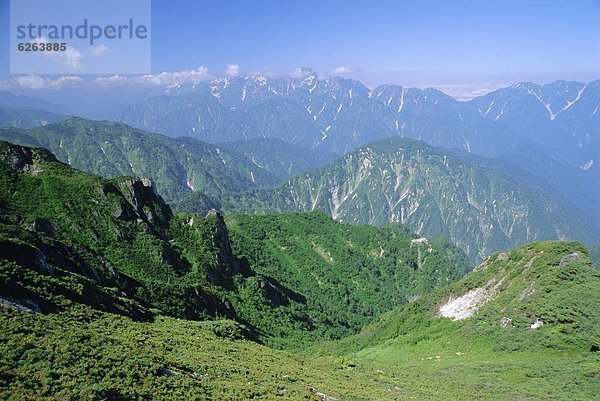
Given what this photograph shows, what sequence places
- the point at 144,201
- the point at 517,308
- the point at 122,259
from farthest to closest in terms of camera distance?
the point at 144,201
the point at 122,259
the point at 517,308

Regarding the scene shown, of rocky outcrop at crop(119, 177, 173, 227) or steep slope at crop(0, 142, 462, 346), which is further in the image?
rocky outcrop at crop(119, 177, 173, 227)

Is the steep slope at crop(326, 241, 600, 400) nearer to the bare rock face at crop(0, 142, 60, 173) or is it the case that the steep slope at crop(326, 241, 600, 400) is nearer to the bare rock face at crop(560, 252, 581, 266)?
the bare rock face at crop(560, 252, 581, 266)

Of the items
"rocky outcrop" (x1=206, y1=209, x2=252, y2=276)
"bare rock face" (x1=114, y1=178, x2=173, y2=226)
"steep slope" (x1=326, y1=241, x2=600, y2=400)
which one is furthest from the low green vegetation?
"rocky outcrop" (x1=206, y1=209, x2=252, y2=276)

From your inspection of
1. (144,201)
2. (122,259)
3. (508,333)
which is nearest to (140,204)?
(144,201)

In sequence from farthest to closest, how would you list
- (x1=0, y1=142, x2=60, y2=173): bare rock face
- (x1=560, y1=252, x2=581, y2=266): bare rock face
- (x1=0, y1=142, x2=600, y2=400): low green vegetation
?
(x1=0, y1=142, x2=60, y2=173): bare rock face
(x1=560, y1=252, x2=581, y2=266): bare rock face
(x1=0, y1=142, x2=600, y2=400): low green vegetation

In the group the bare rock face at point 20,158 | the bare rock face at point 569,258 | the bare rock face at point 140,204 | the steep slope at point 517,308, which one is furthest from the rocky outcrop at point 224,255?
the bare rock face at point 569,258

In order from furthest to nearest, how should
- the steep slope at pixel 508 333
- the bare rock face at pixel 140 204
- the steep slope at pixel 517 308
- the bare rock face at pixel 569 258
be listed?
1. the bare rock face at pixel 140 204
2. the bare rock face at pixel 569 258
3. the steep slope at pixel 517 308
4. the steep slope at pixel 508 333

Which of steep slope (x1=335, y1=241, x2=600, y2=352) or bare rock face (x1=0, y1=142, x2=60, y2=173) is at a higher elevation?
bare rock face (x1=0, y1=142, x2=60, y2=173)

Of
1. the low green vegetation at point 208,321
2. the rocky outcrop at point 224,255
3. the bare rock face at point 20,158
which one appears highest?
the bare rock face at point 20,158

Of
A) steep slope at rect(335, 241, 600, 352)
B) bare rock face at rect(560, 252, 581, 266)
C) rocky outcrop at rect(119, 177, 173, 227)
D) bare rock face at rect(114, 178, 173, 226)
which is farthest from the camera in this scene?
rocky outcrop at rect(119, 177, 173, 227)

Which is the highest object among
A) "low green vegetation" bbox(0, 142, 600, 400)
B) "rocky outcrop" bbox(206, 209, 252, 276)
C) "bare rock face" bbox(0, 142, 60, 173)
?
"bare rock face" bbox(0, 142, 60, 173)

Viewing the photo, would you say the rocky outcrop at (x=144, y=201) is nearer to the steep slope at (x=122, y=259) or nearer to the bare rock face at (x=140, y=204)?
the bare rock face at (x=140, y=204)

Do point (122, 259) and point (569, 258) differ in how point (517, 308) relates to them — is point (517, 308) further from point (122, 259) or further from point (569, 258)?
point (122, 259)

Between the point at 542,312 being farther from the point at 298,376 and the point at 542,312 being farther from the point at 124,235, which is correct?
the point at 124,235
